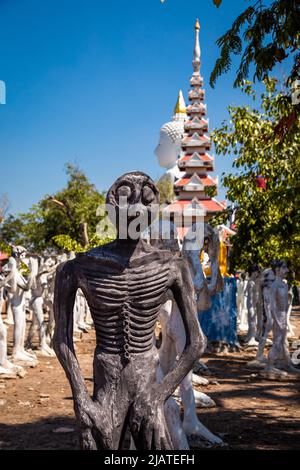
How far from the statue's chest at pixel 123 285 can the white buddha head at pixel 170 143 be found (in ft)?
153

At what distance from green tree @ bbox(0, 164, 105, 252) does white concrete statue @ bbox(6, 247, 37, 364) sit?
1336 cm

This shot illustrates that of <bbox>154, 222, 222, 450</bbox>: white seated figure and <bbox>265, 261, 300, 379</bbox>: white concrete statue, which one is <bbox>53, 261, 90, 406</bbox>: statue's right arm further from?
<bbox>265, 261, 300, 379</bbox>: white concrete statue

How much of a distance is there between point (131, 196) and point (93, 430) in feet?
4.43

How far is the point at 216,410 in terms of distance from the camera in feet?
27.4

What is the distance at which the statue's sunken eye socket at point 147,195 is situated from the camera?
3447 mm

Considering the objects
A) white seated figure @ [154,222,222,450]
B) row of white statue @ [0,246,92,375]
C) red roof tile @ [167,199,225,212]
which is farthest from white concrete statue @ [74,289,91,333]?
white seated figure @ [154,222,222,450]

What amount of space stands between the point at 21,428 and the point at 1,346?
3658 mm

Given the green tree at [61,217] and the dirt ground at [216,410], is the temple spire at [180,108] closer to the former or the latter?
the green tree at [61,217]

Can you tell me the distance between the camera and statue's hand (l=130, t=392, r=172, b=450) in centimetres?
323

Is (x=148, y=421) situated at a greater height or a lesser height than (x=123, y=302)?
lesser

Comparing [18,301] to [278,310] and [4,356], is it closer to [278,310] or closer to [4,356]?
[4,356]

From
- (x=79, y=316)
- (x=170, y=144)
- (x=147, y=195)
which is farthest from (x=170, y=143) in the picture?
(x=147, y=195)
